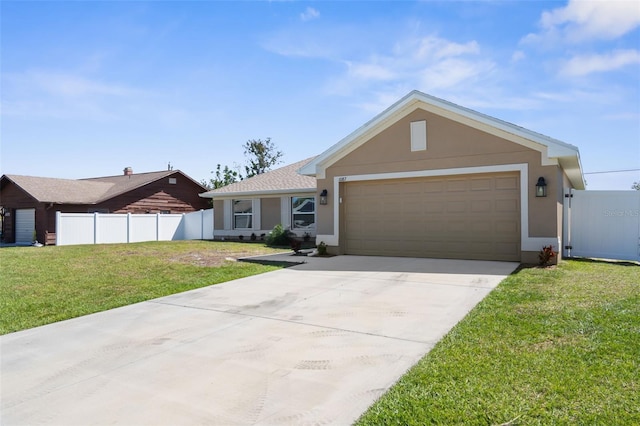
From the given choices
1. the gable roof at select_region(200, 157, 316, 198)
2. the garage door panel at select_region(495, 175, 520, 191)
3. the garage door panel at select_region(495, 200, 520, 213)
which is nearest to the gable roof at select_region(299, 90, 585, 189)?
the garage door panel at select_region(495, 175, 520, 191)

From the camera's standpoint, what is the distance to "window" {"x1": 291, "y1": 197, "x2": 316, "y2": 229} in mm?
18406

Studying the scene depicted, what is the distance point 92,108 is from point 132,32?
18.2ft

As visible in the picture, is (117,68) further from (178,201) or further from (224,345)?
(178,201)

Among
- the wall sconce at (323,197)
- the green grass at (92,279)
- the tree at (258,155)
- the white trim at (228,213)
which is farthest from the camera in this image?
the tree at (258,155)

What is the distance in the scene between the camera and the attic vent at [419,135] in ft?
36.8

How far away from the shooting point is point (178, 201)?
86.8ft

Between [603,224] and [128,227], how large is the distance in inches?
804

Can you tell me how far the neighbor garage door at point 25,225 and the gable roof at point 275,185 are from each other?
9613 mm

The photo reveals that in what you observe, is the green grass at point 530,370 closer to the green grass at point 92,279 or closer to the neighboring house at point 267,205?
the green grass at point 92,279

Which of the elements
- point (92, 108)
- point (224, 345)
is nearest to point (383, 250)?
point (224, 345)

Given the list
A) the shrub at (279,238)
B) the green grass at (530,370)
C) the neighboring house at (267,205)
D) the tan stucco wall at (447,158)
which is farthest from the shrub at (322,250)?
the green grass at (530,370)

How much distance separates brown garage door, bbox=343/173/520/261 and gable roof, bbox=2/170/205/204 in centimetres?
1638

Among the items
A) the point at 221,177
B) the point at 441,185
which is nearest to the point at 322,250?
the point at 441,185

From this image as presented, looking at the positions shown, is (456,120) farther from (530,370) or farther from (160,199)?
(160,199)
